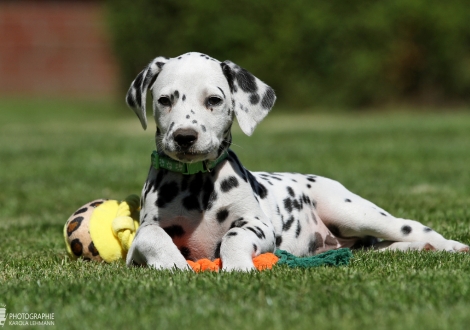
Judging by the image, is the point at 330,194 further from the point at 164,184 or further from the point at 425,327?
the point at 425,327

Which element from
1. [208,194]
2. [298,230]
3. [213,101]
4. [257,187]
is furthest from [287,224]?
[213,101]

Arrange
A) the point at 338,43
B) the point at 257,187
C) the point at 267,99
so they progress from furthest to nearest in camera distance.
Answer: the point at 338,43 → the point at 257,187 → the point at 267,99

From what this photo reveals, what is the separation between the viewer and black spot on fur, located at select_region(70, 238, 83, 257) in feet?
20.9

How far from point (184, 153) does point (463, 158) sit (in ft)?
32.9

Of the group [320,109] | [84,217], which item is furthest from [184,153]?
[320,109]

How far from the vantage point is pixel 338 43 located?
1071 inches

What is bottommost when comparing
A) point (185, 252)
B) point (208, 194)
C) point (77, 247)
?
point (77, 247)


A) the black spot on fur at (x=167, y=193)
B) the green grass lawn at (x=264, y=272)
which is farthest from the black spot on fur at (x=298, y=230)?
the black spot on fur at (x=167, y=193)

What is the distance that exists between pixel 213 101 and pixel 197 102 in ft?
0.41

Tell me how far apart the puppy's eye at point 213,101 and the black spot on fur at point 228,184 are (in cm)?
56

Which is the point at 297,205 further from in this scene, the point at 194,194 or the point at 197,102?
the point at 197,102

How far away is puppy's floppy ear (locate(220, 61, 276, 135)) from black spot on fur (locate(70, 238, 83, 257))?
1592mm

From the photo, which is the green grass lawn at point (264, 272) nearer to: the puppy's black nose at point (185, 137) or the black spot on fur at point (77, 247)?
the black spot on fur at point (77, 247)

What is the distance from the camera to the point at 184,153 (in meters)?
5.46
